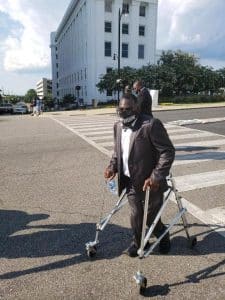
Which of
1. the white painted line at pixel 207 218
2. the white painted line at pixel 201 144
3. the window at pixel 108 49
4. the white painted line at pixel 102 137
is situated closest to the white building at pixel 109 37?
the window at pixel 108 49

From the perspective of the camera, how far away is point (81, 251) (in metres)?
3.89

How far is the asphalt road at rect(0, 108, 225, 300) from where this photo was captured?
317 cm

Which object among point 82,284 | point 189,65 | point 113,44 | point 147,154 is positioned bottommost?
point 82,284

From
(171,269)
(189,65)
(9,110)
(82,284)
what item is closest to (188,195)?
(171,269)

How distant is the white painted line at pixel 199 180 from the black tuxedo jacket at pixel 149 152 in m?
2.94

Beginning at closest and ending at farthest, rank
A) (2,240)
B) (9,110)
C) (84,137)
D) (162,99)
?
1. (2,240)
2. (84,137)
3. (9,110)
4. (162,99)

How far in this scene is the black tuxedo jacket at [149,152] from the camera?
3.23m

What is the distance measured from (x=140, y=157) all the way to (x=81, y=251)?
4.63ft

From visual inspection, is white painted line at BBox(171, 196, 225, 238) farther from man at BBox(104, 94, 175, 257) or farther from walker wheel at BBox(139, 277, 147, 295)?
walker wheel at BBox(139, 277, 147, 295)

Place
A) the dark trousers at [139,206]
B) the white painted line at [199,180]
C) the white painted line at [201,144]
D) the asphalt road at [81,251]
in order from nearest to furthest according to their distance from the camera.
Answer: the asphalt road at [81,251] < the dark trousers at [139,206] < the white painted line at [199,180] < the white painted line at [201,144]

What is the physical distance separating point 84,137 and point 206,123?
6.82m

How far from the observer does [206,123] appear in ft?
54.1

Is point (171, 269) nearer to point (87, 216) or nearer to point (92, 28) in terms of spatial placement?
point (87, 216)

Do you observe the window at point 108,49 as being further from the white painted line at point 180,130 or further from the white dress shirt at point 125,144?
the white dress shirt at point 125,144
